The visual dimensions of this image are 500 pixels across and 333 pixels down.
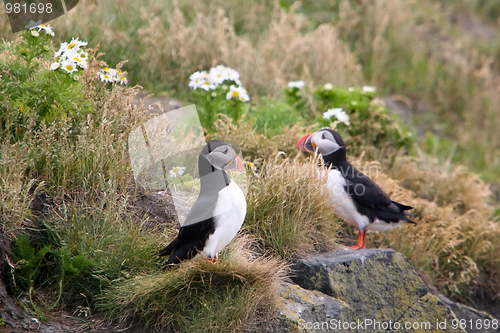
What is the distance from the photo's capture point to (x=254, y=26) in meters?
8.18

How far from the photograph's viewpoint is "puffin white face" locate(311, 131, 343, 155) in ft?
13.0

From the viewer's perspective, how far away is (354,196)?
A: 12.6 feet

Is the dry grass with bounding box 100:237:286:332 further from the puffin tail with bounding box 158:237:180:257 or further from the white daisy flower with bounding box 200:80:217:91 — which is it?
the white daisy flower with bounding box 200:80:217:91

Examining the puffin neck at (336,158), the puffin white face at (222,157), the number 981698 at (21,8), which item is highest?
the number 981698 at (21,8)

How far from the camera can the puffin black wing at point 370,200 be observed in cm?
384

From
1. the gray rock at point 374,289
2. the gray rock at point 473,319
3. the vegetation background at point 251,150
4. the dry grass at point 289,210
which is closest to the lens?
the vegetation background at point 251,150

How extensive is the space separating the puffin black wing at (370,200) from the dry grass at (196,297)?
1.18 m

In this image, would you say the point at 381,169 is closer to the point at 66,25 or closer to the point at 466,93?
the point at 66,25

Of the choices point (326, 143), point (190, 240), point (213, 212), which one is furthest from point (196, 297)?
point (326, 143)

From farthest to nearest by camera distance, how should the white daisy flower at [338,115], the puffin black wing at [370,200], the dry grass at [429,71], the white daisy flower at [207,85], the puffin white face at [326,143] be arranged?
the dry grass at [429,71] < the white daisy flower at [338,115] < the white daisy flower at [207,85] < the puffin white face at [326,143] < the puffin black wing at [370,200]

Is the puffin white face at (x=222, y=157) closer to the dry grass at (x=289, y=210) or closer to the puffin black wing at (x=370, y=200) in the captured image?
the dry grass at (x=289, y=210)

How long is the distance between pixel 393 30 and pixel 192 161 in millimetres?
7168

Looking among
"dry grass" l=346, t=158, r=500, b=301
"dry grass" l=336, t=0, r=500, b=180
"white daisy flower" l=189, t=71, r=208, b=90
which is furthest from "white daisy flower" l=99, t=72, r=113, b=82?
"dry grass" l=336, t=0, r=500, b=180

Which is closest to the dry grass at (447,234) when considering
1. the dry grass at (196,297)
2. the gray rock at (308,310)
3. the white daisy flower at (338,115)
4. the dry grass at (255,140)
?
the white daisy flower at (338,115)
